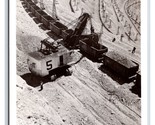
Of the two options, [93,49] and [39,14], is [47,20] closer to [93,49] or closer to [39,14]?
[39,14]

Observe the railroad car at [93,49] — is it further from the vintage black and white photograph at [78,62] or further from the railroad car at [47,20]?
the railroad car at [47,20]

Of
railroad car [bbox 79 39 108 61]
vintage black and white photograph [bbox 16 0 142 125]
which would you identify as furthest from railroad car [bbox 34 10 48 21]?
railroad car [bbox 79 39 108 61]

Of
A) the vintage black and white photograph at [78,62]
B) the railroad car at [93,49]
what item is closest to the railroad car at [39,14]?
the vintage black and white photograph at [78,62]

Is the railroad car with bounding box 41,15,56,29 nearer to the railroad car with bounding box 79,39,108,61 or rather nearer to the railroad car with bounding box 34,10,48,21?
the railroad car with bounding box 34,10,48,21

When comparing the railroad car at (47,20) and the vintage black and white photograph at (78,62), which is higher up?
the railroad car at (47,20)

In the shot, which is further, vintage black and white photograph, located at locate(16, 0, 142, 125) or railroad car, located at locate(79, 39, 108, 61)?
railroad car, located at locate(79, 39, 108, 61)
